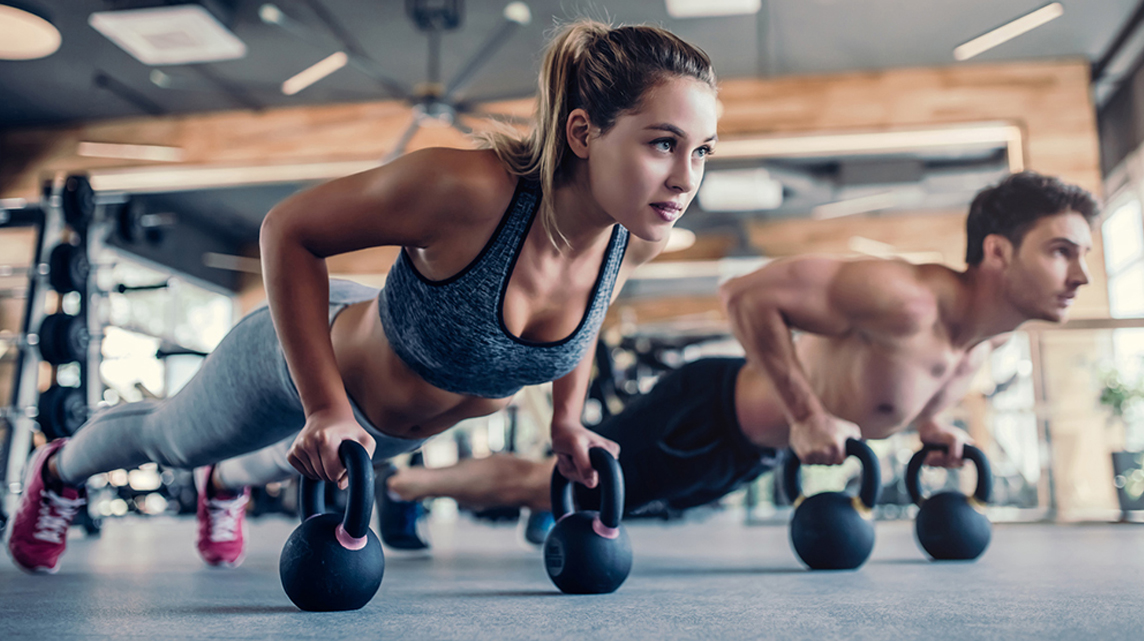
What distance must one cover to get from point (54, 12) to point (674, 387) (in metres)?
4.29

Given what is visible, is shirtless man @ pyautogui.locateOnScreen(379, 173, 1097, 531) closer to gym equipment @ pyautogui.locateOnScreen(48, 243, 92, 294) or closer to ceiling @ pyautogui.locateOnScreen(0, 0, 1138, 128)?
gym equipment @ pyautogui.locateOnScreen(48, 243, 92, 294)

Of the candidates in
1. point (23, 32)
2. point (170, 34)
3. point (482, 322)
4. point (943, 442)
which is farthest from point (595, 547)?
point (170, 34)

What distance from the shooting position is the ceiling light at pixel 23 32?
381 centimetres

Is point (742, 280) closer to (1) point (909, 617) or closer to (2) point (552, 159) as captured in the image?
(2) point (552, 159)

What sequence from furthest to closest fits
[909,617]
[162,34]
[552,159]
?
[162,34] → [552,159] → [909,617]

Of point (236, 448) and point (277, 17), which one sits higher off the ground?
point (277, 17)

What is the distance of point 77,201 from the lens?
3.21 m

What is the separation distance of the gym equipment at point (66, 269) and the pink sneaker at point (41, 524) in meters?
1.66

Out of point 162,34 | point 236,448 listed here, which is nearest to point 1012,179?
point 236,448

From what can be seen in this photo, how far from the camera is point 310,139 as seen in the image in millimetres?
5586

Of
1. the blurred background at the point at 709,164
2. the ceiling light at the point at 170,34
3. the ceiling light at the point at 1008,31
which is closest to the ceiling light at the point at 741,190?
the blurred background at the point at 709,164

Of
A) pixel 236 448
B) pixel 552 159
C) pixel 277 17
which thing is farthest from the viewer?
pixel 277 17

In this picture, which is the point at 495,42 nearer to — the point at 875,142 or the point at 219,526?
the point at 875,142

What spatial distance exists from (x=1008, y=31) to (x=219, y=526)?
4.64 metres
